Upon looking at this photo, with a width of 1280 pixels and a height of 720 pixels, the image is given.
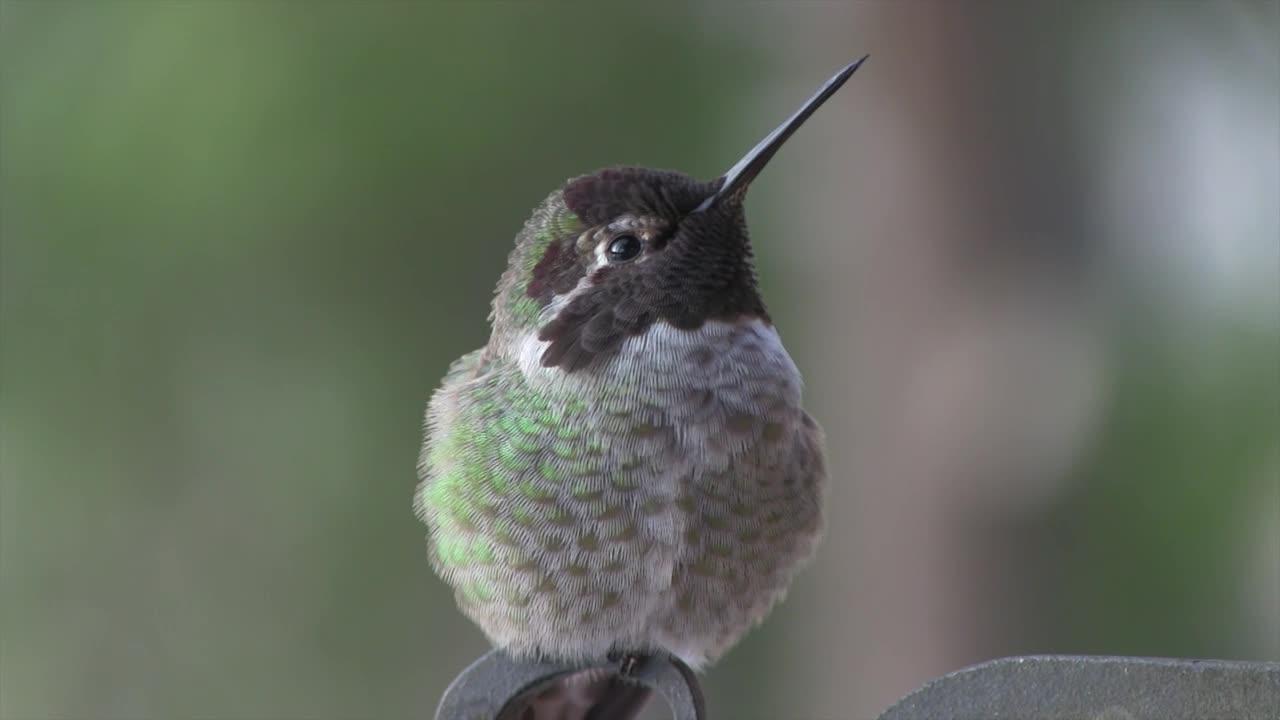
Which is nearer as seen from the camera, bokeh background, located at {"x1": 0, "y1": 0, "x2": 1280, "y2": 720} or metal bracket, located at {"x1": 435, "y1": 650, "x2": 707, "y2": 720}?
metal bracket, located at {"x1": 435, "y1": 650, "x2": 707, "y2": 720}

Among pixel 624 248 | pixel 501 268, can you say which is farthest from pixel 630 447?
pixel 501 268

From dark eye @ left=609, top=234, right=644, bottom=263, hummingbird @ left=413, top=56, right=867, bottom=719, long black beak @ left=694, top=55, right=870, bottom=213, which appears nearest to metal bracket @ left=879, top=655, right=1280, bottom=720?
hummingbird @ left=413, top=56, right=867, bottom=719

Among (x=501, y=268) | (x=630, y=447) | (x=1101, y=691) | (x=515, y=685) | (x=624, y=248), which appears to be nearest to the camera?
(x=1101, y=691)

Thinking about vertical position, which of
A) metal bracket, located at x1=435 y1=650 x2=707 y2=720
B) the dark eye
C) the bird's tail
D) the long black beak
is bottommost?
the bird's tail

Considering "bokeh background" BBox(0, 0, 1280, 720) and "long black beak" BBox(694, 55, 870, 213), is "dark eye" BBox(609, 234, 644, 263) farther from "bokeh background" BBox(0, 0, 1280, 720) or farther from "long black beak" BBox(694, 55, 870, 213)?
"bokeh background" BBox(0, 0, 1280, 720)

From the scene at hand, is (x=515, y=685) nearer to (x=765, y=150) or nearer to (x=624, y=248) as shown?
(x=624, y=248)

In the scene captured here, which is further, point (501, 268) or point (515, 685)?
point (501, 268)

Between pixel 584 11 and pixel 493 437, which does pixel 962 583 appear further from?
pixel 584 11

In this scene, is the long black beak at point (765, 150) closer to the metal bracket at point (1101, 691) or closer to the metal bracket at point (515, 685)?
the metal bracket at point (515, 685)
